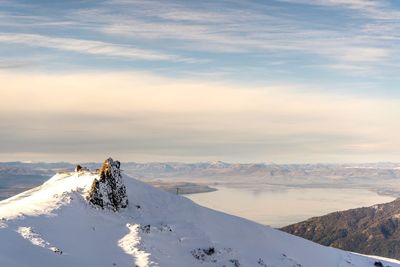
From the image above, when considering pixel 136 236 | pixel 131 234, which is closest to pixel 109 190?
pixel 131 234

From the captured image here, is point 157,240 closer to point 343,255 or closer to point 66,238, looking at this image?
point 66,238

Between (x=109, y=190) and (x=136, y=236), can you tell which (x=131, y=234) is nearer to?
(x=136, y=236)

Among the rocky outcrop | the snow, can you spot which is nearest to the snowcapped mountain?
the snow

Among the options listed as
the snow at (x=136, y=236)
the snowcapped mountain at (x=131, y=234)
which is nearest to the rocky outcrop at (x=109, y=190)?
the snowcapped mountain at (x=131, y=234)

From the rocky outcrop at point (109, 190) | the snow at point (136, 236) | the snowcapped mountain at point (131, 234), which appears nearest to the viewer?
the snow at point (136, 236)

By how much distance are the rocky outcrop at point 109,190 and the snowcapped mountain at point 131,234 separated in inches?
6.7

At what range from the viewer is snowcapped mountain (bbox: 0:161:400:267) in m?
44.4

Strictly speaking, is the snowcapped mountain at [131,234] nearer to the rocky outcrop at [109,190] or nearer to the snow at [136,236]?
the snow at [136,236]

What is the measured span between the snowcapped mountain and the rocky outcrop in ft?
0.56

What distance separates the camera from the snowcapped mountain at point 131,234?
44375 millimetres

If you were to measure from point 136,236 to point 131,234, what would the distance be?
0.81 metres

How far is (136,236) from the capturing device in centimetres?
5244

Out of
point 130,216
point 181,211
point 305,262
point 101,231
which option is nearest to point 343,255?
point 305,262

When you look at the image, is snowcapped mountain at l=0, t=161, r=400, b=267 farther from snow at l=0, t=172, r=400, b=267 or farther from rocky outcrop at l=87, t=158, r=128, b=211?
rocky outcrop at l=87, t=158, r=128, b=211
